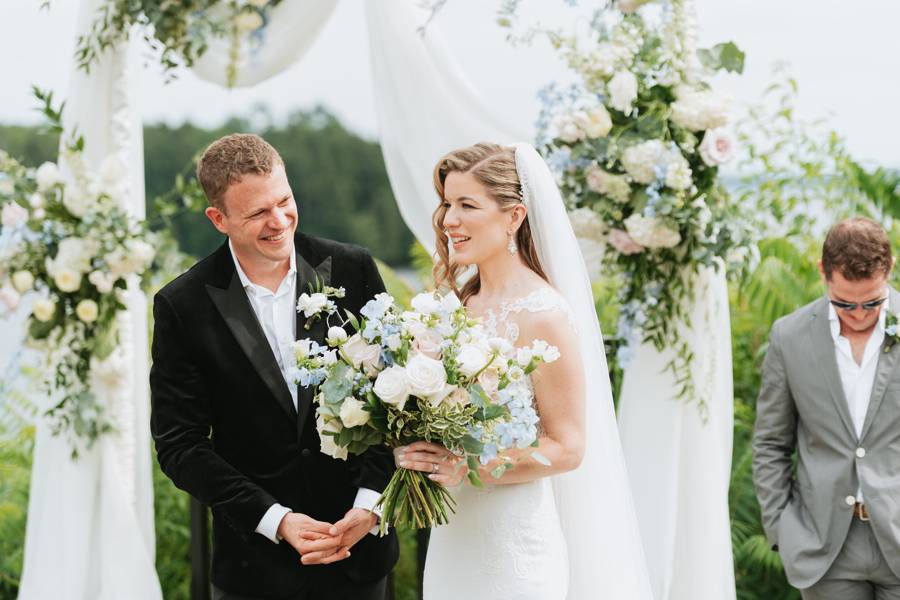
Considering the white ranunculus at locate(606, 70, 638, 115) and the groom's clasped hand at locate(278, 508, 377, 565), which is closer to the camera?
the groom's clasped hand at locate(278, 508, 377, 565)

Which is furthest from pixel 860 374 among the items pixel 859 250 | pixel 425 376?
pixel 425 376

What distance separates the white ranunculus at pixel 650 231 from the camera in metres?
4.19

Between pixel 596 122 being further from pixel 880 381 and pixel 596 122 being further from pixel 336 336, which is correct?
pixel 336 336

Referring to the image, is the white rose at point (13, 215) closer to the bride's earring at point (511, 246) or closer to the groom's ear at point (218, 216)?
the groom's ear at point (218, 216)

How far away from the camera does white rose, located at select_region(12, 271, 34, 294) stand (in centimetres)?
448

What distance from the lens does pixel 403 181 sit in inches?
195

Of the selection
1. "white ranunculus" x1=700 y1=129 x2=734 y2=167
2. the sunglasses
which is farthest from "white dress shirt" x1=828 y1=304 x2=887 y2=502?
"white ranunculus" x1=700 y1=129 x2=734 y2=167

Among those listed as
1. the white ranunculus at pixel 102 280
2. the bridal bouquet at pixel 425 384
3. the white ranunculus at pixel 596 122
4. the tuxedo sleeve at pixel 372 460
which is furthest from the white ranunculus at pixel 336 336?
the white ranunculus at pixel 102 280

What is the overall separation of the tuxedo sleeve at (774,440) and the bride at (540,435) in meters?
0.68

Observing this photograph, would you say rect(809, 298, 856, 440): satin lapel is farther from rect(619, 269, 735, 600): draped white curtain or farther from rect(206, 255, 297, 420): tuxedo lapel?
rect(206, 255, 297, 420): tuxedo lapel

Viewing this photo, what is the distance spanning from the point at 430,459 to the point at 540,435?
343 millimetres

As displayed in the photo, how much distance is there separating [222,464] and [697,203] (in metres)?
2.27

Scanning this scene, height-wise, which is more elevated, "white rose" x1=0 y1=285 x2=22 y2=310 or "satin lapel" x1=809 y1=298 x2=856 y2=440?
"white rose" x1=0 y1=285 x2=22 y2=310

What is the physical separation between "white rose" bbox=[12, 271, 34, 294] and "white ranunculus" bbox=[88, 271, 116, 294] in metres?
0.25
